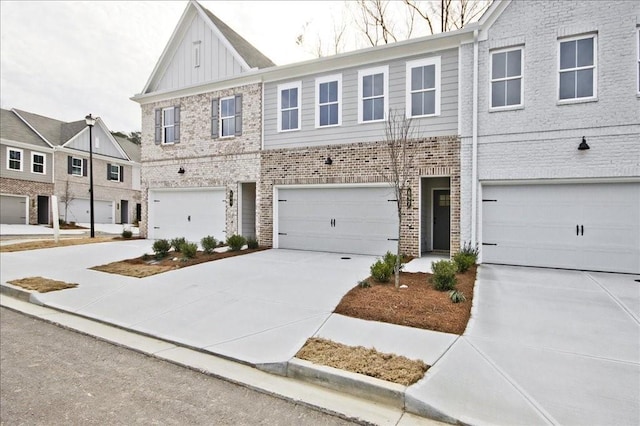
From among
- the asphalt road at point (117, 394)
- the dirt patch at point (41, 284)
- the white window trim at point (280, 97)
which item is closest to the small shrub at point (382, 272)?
the asphalt road at point (117, 394)

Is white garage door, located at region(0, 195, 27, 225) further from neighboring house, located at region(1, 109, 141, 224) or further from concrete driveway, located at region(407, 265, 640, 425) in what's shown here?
concrete driveway, located at region(407, 265, 640, 425)

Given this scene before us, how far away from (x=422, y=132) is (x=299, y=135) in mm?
4193

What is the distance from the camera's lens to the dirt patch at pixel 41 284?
7.33 metres

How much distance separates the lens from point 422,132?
10.2 meters

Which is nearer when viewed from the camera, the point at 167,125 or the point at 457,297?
the point at 457,297

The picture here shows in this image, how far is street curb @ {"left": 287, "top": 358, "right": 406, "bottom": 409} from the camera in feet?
10.7

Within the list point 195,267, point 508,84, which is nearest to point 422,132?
point 508,84

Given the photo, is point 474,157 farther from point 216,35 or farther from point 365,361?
point 216,35

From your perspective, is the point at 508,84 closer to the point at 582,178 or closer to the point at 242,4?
the point at 582,178

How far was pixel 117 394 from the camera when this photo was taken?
11.3 feet

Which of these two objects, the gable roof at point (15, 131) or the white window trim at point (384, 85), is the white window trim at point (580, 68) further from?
the gable roof at point (15, 131)

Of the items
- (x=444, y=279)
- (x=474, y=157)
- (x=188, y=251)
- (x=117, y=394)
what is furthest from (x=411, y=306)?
(x=188, y=251)

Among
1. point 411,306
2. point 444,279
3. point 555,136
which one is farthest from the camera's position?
point 555,136

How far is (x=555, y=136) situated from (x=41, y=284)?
12571mm
